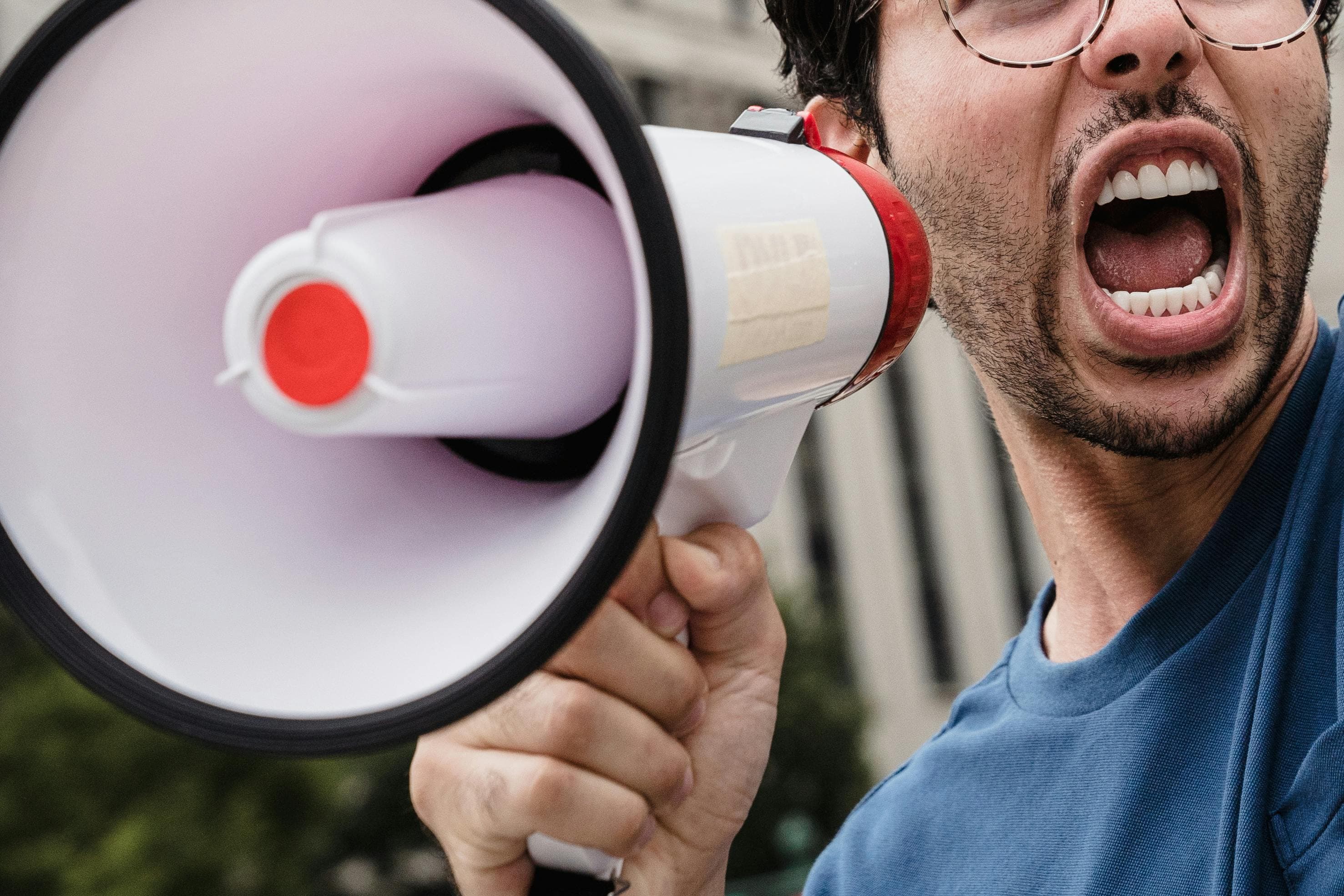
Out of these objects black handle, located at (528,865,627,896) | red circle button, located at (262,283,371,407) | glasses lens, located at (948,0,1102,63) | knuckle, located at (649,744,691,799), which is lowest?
A: black handle, located at (528,865,627,896)

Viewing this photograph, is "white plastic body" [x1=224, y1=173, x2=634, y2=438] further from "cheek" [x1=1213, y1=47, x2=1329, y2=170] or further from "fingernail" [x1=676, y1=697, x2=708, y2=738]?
"cheek" [x1=1213, y1=47, x2=1329, y2=170]

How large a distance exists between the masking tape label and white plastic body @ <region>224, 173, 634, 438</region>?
114 millimetres

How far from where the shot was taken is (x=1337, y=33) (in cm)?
243

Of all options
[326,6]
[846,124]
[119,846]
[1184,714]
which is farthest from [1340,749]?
[119,846]

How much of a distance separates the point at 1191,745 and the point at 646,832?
60 cm

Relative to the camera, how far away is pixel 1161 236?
1.80m

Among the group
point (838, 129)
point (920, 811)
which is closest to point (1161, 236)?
point (838, 129)

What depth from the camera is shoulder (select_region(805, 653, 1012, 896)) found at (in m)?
1.72

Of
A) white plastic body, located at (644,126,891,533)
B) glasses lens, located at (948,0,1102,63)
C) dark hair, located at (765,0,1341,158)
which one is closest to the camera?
white plastic body, located at (644,126,891,533)

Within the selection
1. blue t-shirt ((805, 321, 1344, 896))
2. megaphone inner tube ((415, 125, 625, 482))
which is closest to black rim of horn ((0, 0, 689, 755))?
megaphone inner tube ((415, 125, 625, 482))

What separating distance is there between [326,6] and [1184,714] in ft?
3.58

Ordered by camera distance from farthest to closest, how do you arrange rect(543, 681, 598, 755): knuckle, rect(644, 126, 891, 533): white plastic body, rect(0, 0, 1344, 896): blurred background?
rect(0, 0, 1344, 896): blurred background, rect(543, 681, 598, 755): knuckle, rect(644, 126, 891, 533): white plastic body

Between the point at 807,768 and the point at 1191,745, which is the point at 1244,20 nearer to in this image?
the point at 1191,745

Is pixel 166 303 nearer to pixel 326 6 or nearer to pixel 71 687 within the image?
pixel 326 6
